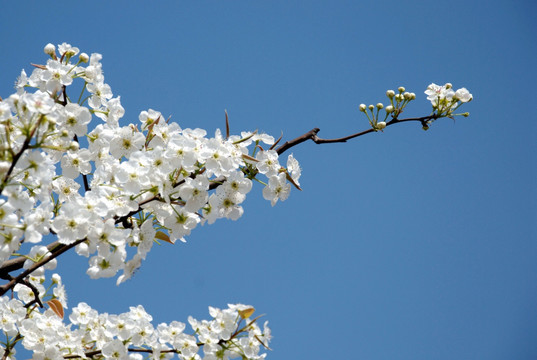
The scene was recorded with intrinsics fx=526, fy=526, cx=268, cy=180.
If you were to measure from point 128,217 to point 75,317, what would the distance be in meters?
0.93

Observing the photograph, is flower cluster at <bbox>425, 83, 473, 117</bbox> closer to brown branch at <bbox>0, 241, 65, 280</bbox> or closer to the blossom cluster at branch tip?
the blossom cluster at branch tip

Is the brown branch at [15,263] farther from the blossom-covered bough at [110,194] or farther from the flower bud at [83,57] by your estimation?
the flower bud at [83,57]

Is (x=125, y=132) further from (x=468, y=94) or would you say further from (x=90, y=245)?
(x=468, y=94)

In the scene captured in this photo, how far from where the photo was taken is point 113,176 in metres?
2.64

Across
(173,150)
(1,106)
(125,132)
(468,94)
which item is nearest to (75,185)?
(125,132)

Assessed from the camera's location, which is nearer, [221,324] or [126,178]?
[126,178]

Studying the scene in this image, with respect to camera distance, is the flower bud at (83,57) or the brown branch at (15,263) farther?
the flower bud at (83,57)

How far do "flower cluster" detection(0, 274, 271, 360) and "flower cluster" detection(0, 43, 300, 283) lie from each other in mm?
495

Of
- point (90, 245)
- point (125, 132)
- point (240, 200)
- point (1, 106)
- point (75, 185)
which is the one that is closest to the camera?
point (1, 106)

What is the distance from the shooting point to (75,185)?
9.89ft

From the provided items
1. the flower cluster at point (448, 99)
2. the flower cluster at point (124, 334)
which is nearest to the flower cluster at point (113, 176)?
the flower cluster at point (124, 334)

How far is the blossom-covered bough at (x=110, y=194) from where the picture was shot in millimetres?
2174

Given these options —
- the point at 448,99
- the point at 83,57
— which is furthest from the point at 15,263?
the point at 448,99

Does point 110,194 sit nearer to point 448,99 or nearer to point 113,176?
point 113,176
